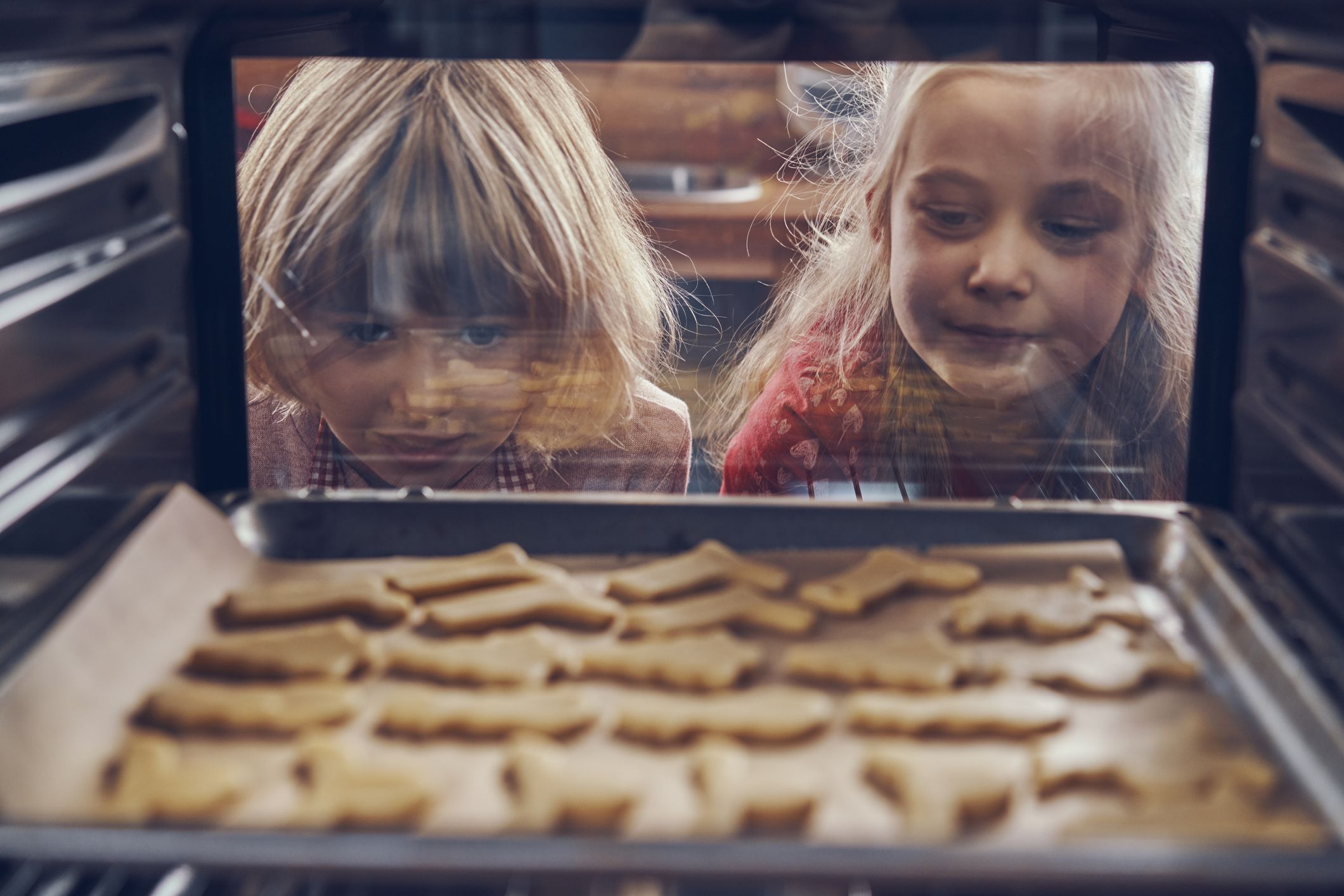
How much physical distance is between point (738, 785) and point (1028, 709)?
0.28 m

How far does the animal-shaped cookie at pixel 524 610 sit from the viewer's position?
1.18 metres

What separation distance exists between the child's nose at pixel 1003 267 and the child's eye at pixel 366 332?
0.74m

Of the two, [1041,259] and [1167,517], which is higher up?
[1041,259]

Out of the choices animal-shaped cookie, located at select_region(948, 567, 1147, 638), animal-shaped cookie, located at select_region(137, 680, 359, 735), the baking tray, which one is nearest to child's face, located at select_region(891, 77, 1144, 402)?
the baking tray

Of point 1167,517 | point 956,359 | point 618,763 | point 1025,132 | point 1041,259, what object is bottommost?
point 618,763

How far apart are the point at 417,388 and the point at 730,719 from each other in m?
0.68

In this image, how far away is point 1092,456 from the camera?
4.93ft

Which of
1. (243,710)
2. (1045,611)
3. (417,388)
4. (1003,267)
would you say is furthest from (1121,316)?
(243,710)

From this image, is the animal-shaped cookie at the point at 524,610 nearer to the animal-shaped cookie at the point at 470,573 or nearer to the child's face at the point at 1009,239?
the animal-shaped cookie at the point at 470,573

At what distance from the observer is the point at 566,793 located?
2.89 ft

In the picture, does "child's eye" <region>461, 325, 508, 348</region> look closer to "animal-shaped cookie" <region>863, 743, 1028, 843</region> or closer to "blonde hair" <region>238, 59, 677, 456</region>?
"blonde hair" <region>238, 59, 677, 456</region>

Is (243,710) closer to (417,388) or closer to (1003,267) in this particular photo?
(417,388)

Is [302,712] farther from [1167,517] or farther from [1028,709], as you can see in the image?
[1167,517]

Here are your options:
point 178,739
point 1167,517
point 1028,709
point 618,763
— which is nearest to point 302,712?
point 178,739
